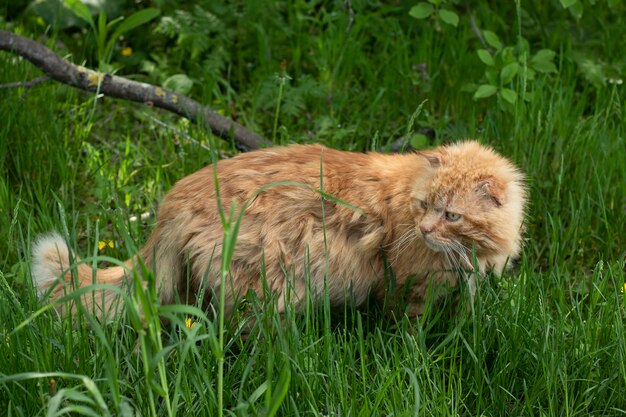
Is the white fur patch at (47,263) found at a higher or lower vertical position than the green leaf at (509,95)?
lower

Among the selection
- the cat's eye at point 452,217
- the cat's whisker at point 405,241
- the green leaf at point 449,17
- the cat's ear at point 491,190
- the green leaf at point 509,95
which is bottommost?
the cat's whisker at point 405,241

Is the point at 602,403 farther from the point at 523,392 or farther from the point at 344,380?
the point at 344,380

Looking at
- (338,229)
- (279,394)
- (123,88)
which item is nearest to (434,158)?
(338,229)

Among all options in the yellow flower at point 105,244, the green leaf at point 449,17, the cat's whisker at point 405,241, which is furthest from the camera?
the green leaf at point 449,17

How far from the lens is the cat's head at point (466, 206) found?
3.15 metres

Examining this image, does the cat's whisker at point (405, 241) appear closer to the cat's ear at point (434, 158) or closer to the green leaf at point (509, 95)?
the cat's ear at point (434, 158)

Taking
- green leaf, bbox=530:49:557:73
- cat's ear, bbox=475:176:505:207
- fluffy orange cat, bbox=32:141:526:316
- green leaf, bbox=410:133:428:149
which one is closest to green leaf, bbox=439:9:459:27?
green leaf, bbox=530:49:557:73

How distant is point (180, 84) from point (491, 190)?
2090 millimetres

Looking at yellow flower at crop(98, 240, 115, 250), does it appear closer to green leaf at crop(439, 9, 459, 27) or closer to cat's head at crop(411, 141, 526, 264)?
cat's head at crop(411, 141, 526, 264)

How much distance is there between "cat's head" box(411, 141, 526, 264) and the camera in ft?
10.3

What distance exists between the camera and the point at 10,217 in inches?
153

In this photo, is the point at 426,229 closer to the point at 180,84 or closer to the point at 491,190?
the point at 491,190

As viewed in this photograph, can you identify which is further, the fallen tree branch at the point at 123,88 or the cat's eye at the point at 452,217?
the fallen tree branch at the point at 123,88

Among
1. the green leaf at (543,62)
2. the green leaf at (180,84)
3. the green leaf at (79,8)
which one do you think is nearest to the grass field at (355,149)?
the green leaf at (543,62)
